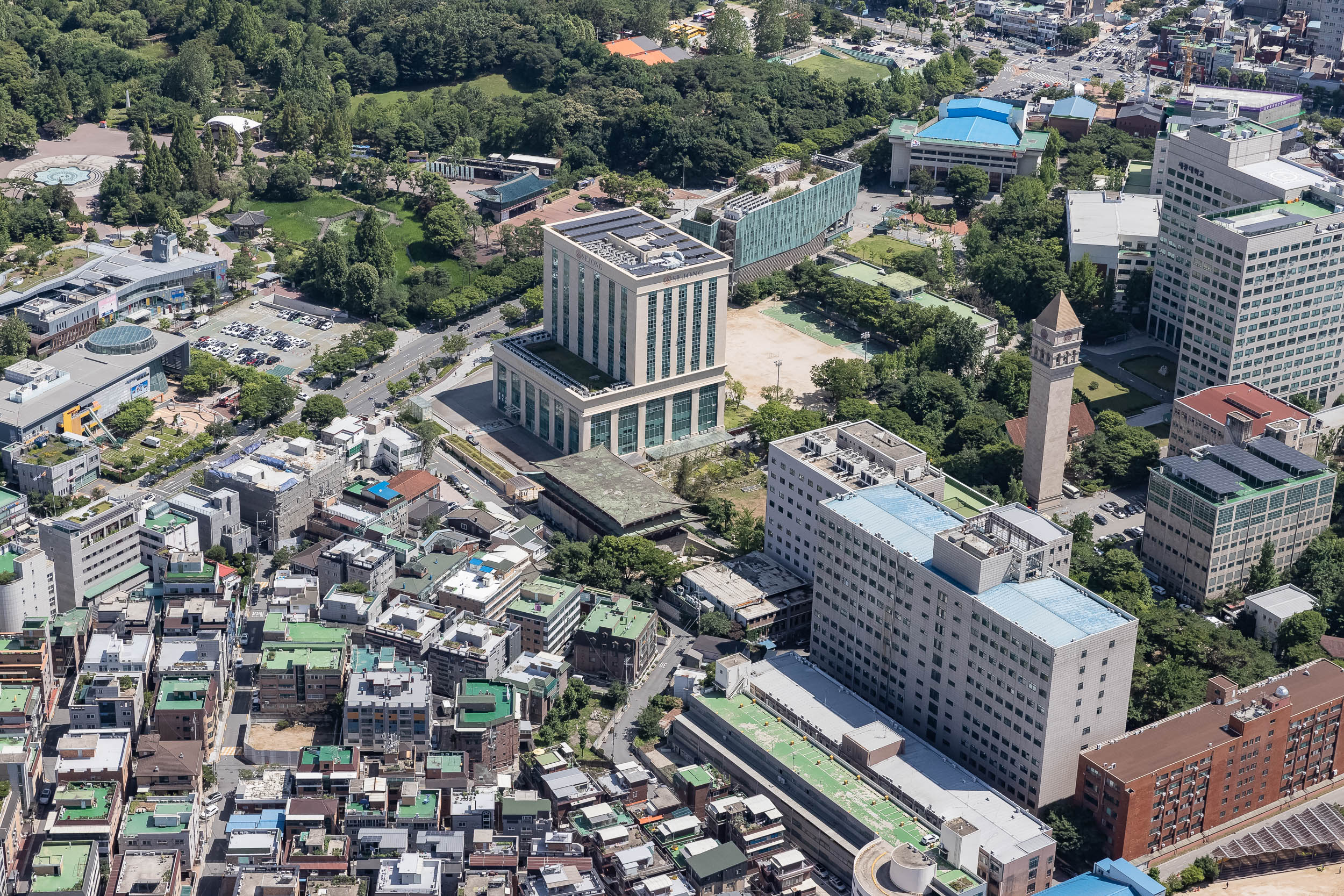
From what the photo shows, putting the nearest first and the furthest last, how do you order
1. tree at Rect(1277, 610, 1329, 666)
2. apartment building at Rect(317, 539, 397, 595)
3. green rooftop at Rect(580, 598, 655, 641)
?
tree at Rect(1277, 610, 1329, 666), green rooftop at Rect(580, 598, 655, 641), apartment building at Rect(317, 539, 397, 595)

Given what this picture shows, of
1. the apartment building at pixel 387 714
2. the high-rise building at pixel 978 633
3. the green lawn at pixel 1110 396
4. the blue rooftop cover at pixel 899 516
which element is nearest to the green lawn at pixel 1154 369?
the green lawn at pixel 1110 396

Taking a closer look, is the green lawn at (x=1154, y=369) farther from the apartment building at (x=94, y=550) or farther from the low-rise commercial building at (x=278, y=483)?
the apartment building at (x=94, y=550)

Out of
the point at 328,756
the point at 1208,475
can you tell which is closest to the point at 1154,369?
the point at 1208,475

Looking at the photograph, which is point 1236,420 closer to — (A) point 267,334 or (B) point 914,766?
(B) point 914,766

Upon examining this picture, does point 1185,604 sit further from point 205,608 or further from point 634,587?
point 205,608

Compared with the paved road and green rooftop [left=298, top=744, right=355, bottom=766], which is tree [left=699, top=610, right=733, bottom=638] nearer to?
the paved road

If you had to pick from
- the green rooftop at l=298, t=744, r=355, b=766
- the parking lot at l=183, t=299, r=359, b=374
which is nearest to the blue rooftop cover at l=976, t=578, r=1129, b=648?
the green rooftop at l=298, t=744, r=355, b=766

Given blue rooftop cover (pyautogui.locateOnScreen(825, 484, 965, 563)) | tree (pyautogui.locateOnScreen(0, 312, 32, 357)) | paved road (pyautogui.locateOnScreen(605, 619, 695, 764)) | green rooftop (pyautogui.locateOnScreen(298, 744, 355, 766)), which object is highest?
blue rooftop cover (pyautogui.locateOnScreen(825, 484, 965, 563))
